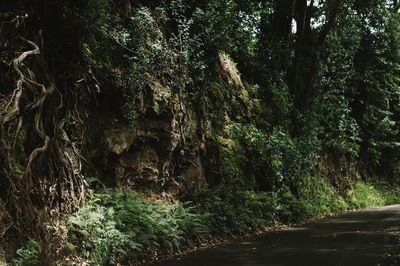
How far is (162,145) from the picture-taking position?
11750 mm

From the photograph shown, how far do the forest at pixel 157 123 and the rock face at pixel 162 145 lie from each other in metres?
0.04

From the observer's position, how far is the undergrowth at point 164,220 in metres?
7.34

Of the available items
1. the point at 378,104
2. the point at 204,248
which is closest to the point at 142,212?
the point at 204,248

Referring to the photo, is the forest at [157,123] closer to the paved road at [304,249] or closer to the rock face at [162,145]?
the rock face at [162,145]

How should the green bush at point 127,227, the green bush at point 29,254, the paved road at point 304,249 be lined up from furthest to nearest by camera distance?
the paved road at point 304,249, the green bush at point 127,227, the green bush at point 29,254

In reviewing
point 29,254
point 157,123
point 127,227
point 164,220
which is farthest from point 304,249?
point 29,254

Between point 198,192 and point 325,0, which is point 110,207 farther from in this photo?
point 325,0

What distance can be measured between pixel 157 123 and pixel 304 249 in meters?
5.25

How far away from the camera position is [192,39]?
12.6 meters

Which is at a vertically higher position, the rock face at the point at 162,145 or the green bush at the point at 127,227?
the rock face at the point at 162,145

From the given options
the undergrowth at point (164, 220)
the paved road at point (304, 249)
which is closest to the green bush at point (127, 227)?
the undergrowth at point (164, 220)

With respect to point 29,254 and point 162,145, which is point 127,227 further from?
point 162,145

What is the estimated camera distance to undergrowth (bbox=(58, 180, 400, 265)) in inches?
289

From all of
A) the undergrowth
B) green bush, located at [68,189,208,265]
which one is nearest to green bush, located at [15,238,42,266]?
the undergrowth
